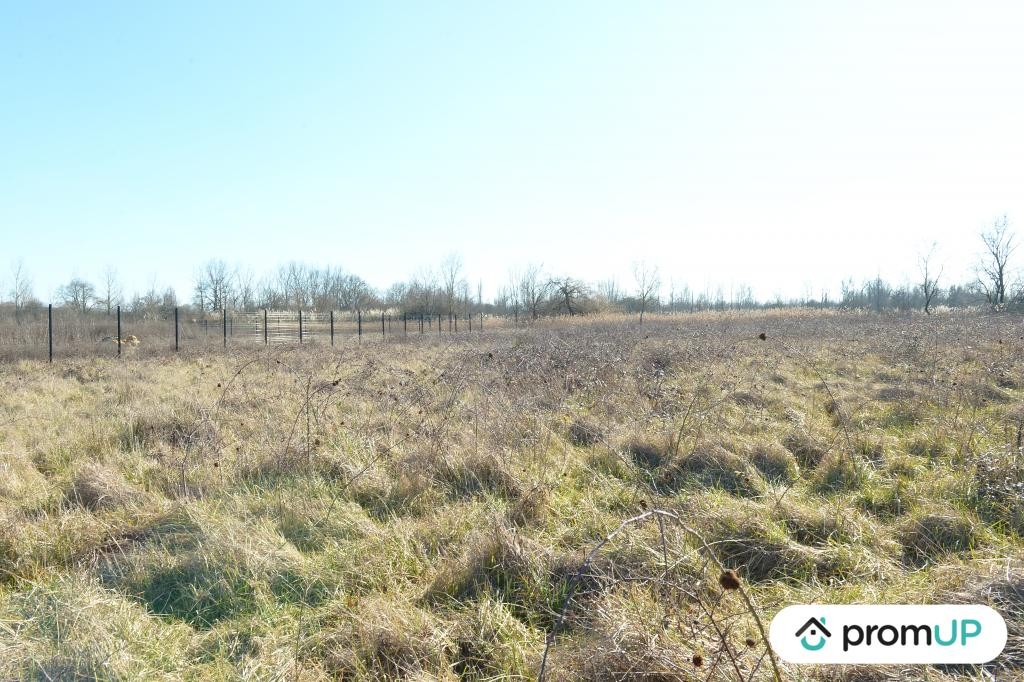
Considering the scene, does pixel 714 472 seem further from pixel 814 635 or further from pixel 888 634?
pixel 814 635

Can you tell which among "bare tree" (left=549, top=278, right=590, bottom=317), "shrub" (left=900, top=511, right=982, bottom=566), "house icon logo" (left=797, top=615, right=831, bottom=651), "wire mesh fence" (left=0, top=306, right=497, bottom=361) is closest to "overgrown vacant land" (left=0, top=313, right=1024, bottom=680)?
"shrub" (left=900, top=511, right=982, bottom=566)

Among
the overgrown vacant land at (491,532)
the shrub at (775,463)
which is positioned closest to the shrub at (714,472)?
the overgrown vacant land at (491,532)

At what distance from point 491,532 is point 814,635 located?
1604 mm

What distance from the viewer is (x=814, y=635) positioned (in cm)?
167

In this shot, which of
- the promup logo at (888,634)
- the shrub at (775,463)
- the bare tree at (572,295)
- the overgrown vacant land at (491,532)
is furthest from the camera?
the bare tree at (572,295)

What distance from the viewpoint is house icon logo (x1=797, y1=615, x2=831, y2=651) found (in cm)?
163

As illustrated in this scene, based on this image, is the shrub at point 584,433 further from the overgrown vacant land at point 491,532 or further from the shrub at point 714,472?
the shrub at point 714,472

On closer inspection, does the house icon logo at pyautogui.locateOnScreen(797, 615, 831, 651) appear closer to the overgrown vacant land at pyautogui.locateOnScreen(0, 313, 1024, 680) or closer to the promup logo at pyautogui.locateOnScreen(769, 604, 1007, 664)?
the promup logo at pyautogui.locateOnScreen(769, 604, 1007, 664)

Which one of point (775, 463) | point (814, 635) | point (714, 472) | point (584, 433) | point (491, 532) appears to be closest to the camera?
point (814, 635)

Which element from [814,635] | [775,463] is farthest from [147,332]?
[814,635]

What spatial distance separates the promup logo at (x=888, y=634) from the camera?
5.33ft

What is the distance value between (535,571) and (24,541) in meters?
3.10

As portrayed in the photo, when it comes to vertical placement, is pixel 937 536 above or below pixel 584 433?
below

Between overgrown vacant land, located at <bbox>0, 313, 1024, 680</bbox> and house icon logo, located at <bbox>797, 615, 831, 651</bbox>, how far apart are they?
0.13m
